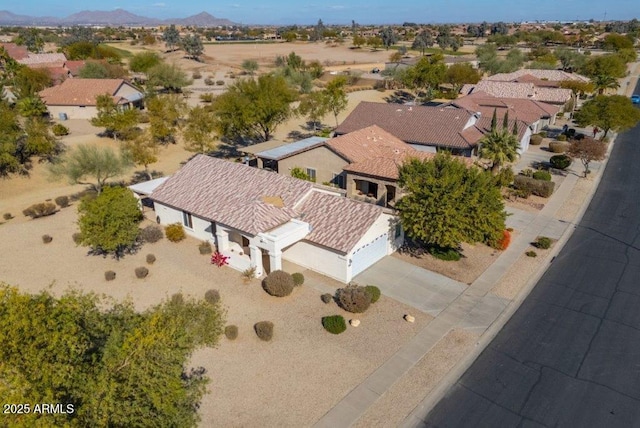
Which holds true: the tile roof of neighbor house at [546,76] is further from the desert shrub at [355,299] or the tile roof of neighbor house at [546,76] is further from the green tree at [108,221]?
the green tree at [108,221]

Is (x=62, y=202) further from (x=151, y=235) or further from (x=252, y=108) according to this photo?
(x=252, y=108)

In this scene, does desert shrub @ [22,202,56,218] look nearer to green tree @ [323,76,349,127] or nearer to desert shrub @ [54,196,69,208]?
desert shrub @ [54,196,69,208]

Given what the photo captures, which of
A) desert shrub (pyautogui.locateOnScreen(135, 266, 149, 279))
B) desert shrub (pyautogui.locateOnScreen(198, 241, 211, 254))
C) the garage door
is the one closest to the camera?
the garage door

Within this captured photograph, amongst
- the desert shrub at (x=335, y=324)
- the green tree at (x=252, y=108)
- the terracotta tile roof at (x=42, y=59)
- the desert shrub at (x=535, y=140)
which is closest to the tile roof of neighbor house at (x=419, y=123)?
the green tree at (x=252, y=108)

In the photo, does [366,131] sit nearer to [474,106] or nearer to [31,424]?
[474,106]

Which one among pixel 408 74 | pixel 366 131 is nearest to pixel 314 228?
pixel 366 131

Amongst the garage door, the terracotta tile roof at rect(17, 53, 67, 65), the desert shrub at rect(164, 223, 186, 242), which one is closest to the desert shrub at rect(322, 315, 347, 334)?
the garage door
